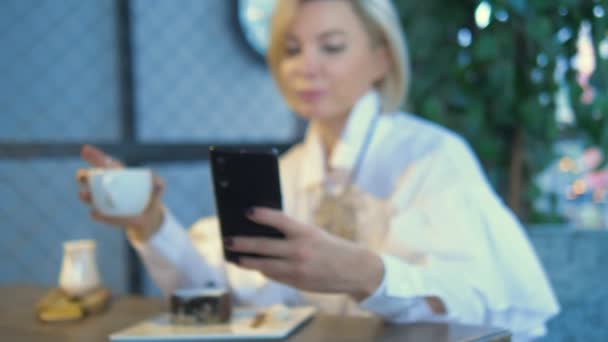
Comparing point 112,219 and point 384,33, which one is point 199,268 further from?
point 384,33

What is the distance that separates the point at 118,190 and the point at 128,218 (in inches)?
4.5

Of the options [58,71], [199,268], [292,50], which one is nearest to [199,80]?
[58,71]

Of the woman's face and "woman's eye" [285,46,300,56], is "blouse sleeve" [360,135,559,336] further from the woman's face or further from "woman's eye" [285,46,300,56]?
"woman's eye" [285,46,300,56]

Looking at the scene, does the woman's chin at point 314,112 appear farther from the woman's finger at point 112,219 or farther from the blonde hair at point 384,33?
the woman's finger at point 112,219

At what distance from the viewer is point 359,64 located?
1.41 metres

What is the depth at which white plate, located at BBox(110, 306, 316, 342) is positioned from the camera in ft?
2.85

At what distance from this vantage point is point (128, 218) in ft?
3.64

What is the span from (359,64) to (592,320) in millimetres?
780

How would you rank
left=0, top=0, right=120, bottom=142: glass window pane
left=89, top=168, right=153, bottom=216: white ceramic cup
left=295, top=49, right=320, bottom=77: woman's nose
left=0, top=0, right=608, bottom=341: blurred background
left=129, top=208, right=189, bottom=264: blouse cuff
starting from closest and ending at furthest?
left=89, top=168, right=153, bottom=216: white ceramic cup → left=129, top=208, right=189, bottom=264: blouse cuff → left=295, top=49, right=320, bottom=77: woman's nose → left=0, top=0, right=608, bottom=341: blurred background → left=0, top=0, right=120, bottom=142: glass window pane

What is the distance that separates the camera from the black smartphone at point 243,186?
0.85 meters

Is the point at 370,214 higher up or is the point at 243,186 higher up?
the point at 243,186

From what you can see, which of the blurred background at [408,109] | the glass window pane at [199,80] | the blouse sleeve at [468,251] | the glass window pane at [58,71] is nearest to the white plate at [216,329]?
the blouse sleeve at [468,251]

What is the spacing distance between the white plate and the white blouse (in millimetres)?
130

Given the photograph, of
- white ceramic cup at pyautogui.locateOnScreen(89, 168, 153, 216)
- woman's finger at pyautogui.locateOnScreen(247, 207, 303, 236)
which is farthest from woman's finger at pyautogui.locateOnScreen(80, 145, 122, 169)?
woman's finger at pyautogui.locateOnScreen(247, 207, 303, 236)
